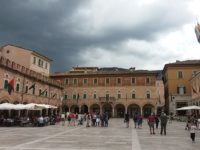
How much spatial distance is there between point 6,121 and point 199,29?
810 inches

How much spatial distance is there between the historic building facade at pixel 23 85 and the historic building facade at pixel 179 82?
23.5 metres

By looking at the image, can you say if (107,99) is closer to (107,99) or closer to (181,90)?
(107,99)

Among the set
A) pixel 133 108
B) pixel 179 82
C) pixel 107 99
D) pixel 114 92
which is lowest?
pixel 133 108

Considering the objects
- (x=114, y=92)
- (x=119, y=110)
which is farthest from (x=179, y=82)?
(x=119, y=110)

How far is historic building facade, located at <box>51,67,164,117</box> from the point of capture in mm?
60031

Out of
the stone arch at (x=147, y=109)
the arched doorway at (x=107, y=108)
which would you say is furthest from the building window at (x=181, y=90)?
the arched doorway at (x=107, y=108)

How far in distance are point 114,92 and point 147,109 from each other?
345 inches

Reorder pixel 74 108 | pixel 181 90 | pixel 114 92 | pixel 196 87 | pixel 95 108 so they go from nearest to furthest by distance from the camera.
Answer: pixel 196 87, pixel 181 90, pixel 114 92, pixel 95 108, pixel 74 108

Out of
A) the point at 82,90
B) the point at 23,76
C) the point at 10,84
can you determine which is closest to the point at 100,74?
the point at 82,90

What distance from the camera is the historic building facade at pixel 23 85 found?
110 ft

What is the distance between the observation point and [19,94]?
3759 cm

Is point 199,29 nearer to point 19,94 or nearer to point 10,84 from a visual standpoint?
point 10,84

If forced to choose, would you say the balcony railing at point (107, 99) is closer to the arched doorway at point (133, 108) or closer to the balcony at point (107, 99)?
the balcony at point (107, 99)

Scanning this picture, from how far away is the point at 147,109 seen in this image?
61375mm
